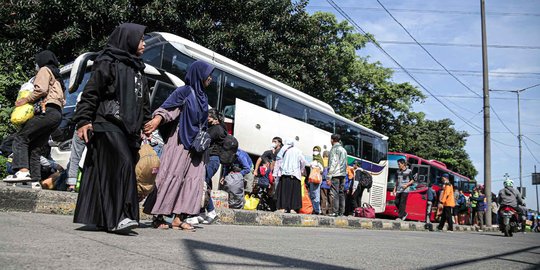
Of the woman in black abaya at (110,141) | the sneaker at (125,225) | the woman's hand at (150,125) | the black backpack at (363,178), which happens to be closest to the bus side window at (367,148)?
the black backpack at (363,178)

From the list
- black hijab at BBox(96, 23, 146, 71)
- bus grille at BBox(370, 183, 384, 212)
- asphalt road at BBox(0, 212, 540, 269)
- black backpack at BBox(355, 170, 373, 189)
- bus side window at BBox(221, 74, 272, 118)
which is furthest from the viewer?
bus grille at BBox(370, 183, 384, 212)

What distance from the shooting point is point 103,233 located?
412 centimetres

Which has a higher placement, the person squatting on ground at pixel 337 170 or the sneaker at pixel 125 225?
the person squatting on ground at pixel 337 170

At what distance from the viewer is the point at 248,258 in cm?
353

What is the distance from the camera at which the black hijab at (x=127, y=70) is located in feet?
13.7

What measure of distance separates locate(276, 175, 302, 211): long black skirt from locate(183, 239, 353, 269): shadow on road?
6.27 m

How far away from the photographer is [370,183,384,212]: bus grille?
20203 mm

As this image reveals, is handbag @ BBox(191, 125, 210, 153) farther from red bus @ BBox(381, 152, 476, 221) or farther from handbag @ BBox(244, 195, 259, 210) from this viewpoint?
red bus @ BBox(381, 152, 476, 221)

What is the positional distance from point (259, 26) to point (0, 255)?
1788cm

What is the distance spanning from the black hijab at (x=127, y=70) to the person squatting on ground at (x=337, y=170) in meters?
7.04

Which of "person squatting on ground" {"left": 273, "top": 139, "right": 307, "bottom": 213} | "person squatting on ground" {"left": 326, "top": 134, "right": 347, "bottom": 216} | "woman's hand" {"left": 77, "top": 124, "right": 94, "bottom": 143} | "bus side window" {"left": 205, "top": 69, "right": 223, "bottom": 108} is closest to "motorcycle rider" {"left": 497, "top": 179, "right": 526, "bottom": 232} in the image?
"person squatting on ground" {"left": 326, "top": 134, "right": 347, "bottom": 216}

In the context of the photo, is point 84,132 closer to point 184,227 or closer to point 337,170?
point 184,227

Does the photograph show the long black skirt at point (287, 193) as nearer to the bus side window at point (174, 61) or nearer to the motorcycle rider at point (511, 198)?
the bus side window at point (174, 61)

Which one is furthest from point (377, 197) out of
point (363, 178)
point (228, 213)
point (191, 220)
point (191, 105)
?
point (191, 105)
